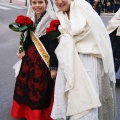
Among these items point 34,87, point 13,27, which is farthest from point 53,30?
point 34,87

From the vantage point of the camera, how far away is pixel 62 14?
263 centimetres

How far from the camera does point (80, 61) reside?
2.52m

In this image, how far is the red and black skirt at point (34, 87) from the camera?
2922mm

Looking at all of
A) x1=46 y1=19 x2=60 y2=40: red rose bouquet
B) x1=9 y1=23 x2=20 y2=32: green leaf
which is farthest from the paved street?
x1=46 y1=19 x2=60 y2=40: red rose bouquet

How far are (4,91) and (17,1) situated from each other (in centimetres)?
1350

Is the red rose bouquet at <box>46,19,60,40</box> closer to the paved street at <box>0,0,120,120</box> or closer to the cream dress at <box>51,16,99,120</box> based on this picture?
the cream dress at <box>51,16,99,120</box>

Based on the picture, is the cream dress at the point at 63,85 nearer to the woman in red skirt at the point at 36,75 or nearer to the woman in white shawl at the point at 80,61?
the woman in white shawl at the point at 80,61

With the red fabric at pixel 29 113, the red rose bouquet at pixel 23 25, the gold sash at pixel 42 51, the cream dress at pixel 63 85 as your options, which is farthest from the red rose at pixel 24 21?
Result: the red fabric at pixel 29 113

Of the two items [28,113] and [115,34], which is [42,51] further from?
[115,34]

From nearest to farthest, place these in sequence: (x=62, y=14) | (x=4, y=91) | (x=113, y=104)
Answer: (x=62, y=14)
(x=113, y=104)
(x=4, y=91)

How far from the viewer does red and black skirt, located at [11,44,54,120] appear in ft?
9.59

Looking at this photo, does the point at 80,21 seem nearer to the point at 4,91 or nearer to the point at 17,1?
the point at 4,91

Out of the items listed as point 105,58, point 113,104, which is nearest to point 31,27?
point 105,58

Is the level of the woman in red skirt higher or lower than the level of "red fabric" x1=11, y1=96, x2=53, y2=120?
higher
